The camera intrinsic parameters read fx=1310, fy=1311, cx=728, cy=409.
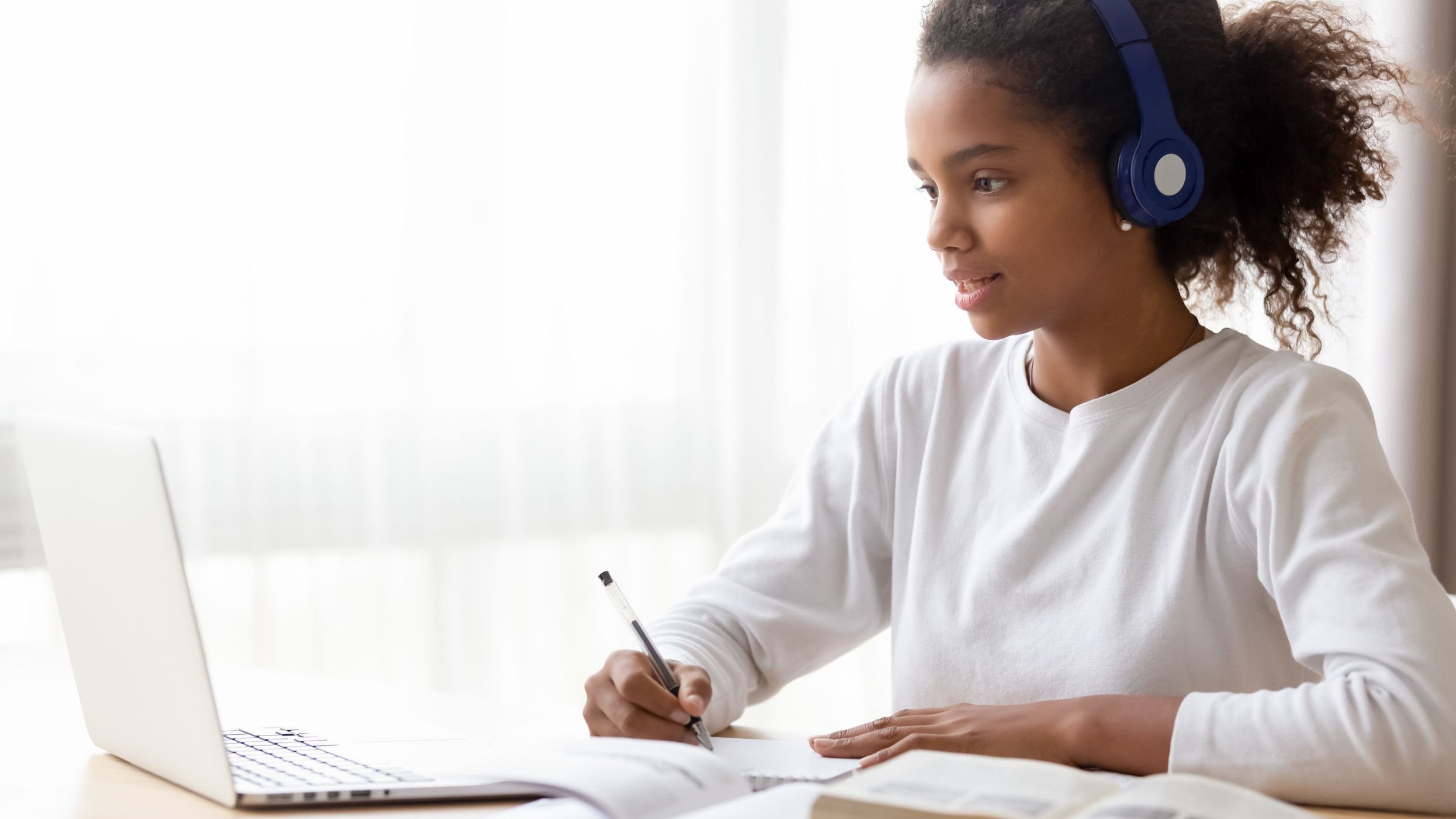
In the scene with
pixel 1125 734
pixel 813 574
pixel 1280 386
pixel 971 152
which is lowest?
pixel 1125 734

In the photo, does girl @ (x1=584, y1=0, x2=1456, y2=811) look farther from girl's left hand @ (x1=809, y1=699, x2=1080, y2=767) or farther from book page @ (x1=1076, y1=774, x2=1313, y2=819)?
book page @ (x1=1076, y1=774, x2=1313, y2=819)

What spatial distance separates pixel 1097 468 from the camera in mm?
1111

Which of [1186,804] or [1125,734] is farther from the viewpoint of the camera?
[1125,734]

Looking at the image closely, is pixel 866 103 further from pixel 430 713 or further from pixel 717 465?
pixel 430 713

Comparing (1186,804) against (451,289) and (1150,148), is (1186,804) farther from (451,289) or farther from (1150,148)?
(451,289)

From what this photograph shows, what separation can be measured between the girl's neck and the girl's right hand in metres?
0.43

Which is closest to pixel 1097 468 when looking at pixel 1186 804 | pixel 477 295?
pixel 1186 804

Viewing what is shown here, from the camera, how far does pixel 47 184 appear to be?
1927 mm

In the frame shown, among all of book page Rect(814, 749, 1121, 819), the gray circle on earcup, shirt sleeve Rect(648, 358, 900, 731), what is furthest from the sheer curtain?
book page Rect(814, 749, 1121, 819)

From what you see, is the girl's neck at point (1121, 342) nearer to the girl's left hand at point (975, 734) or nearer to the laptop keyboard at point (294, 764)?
the girl's left hand at point (975, 734)

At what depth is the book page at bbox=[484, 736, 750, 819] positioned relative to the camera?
734 millimetres

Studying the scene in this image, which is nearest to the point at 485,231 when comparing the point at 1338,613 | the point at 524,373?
the point at 524,373

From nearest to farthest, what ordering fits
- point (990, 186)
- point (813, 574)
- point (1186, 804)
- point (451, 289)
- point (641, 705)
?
point (1186, 804)
point (641, 705)
point (990, 186)
point (813, 574)
point (451, 289)

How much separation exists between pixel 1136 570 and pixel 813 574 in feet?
1.01
